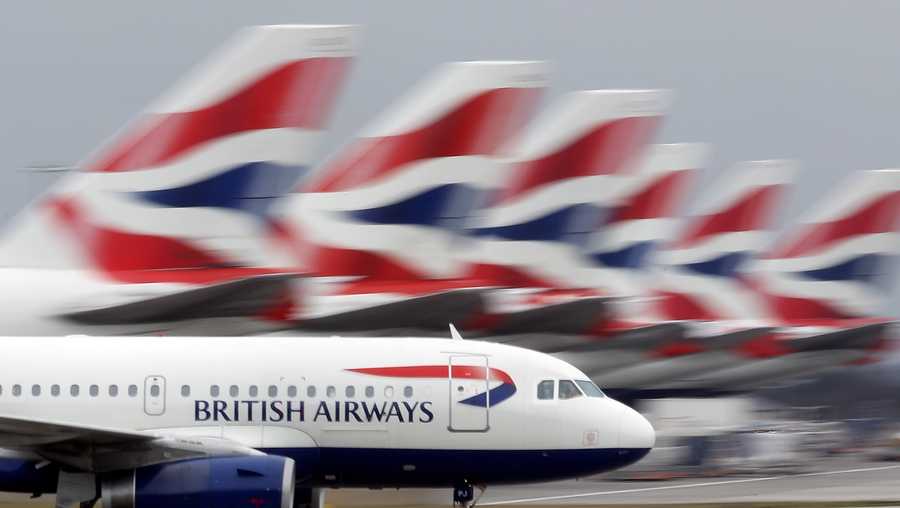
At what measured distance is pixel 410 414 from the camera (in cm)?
1842

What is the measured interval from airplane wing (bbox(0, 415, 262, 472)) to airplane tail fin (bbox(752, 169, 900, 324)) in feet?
122

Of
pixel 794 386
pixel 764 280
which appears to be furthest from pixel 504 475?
pixel 794 386

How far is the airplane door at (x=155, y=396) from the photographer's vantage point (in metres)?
18.2

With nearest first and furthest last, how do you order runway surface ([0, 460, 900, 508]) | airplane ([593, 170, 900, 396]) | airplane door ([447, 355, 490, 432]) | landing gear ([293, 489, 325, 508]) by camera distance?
airplane door ([447, 355, 490, 432]) → landing gear ([293, 489, 325, 508]) → runway surface ([0, 460, 900, 508]) → airplane ([593, 170, 900, 396])

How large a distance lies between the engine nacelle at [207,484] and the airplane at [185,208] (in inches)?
313

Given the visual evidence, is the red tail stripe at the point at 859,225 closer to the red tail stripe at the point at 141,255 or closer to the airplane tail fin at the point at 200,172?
the airplane tail fin at the point at 200,172

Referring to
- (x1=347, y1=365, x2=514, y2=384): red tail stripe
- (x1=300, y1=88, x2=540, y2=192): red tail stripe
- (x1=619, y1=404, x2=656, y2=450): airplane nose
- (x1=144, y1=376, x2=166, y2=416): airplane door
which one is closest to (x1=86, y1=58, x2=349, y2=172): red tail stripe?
(x1=300, y1=88, x2=540, y2=192): red tail stripe

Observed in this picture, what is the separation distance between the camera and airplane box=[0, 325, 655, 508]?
1828 cm

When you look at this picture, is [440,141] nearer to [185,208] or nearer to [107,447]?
[185,208]

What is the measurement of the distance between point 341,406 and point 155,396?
7.69 ft

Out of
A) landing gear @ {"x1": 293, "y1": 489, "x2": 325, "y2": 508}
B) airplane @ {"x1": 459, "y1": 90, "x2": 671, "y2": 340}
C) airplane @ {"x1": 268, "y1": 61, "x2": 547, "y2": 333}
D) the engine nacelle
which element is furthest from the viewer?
airplane @ {"x1": 459, "y1": 90, "x2": 671, "y2": 340}

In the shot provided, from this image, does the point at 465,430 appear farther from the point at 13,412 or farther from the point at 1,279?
the point at 1,279

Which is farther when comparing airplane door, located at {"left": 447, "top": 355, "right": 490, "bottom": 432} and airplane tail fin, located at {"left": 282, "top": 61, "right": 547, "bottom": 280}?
airplane tail fin, located at {"left": 282, "top": 61, "right": 547, "bottom": 280}

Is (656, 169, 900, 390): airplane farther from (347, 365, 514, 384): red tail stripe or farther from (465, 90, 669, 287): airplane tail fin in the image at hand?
(347, 365, 514, 384): red tail stripe
